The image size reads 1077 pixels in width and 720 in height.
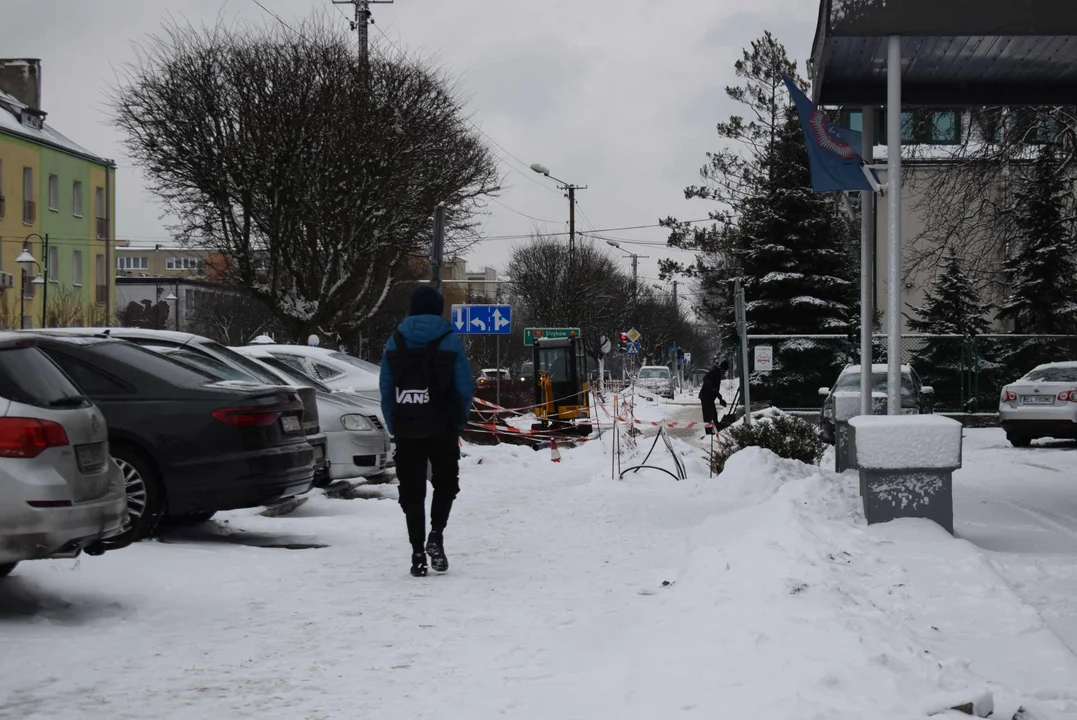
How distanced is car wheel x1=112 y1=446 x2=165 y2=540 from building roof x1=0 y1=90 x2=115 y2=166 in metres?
45.8

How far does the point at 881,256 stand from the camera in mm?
58844

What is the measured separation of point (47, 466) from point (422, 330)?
2.78 metres

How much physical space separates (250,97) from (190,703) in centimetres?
2924

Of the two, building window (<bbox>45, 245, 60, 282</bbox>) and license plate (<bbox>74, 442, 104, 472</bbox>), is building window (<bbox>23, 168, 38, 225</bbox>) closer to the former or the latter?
building window (<bbox>45, 245, 60, 282</bbox>)

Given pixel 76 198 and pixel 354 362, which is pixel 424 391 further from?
pixel 76 198

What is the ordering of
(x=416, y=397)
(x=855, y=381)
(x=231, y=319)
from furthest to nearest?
(x=231, y=319)
(x=855, y=381)
(x=416, y=397)

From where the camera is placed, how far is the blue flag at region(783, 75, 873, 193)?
12.2 metres

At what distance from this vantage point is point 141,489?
9.30m

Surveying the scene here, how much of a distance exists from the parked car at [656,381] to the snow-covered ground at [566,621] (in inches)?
1962

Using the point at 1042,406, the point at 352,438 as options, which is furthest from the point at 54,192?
the point at 352,438

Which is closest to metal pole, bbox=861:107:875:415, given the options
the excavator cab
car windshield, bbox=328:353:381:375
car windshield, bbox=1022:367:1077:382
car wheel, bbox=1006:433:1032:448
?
car windshield, bbox=328:353:381:375

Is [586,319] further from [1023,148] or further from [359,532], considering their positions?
[359,532]

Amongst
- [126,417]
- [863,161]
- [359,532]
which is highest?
[863,161]

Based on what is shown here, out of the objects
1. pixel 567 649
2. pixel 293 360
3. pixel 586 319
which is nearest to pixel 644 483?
pixel 293 360
